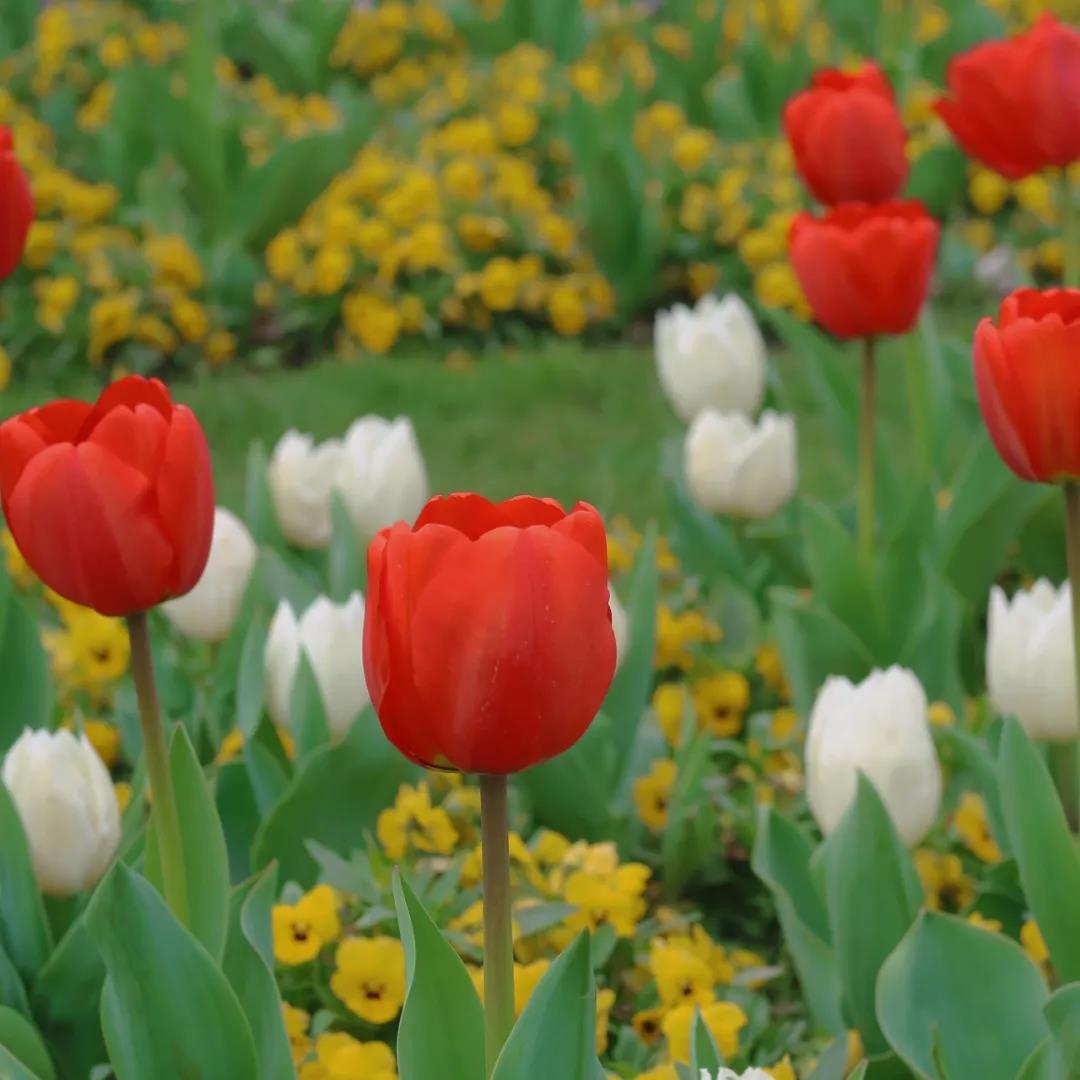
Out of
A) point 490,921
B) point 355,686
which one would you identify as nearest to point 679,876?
point 355,686

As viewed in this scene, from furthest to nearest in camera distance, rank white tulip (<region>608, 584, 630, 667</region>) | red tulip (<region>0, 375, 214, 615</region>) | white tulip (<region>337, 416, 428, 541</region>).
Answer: white tulip (<region>337, 416, 428, 541</region>)
white tulip (<region>608, 584, 630, 667</region>)
red tulip (<region>0, 375, 214, 615</region>)

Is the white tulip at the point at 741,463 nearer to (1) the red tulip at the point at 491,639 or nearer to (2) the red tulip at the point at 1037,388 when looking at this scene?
(2) the red tulip at the point at 1037,388

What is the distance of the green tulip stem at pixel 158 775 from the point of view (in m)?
1.43

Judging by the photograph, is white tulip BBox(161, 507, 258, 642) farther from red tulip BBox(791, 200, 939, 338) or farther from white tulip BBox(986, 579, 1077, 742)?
white tulip BBox(986, 579, 1077, 742)

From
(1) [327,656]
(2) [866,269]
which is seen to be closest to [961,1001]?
(1) [327,656]

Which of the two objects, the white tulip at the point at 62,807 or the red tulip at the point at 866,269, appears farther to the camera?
the red tulip at the point at 866,269

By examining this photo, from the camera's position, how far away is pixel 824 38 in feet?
20.9

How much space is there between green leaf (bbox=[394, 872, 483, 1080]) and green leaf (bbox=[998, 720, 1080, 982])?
548mm

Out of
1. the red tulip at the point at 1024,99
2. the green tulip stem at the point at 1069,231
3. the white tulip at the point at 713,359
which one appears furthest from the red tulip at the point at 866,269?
the white tulip at the point at 713,359

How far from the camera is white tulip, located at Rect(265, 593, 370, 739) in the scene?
78.2 inches

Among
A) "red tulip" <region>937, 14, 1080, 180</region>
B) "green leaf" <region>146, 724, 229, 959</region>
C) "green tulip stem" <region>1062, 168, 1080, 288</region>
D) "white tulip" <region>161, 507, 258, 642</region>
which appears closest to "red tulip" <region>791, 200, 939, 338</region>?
"red tulip" <region>937, 14, 1080, 180</region>

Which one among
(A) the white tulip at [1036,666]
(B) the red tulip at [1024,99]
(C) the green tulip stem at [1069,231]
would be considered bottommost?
(A) the white tulip at [1036,666]

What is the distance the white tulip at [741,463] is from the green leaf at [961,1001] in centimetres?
112

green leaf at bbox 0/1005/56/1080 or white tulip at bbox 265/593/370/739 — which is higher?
white tulip at bbox 265/593/370/739
